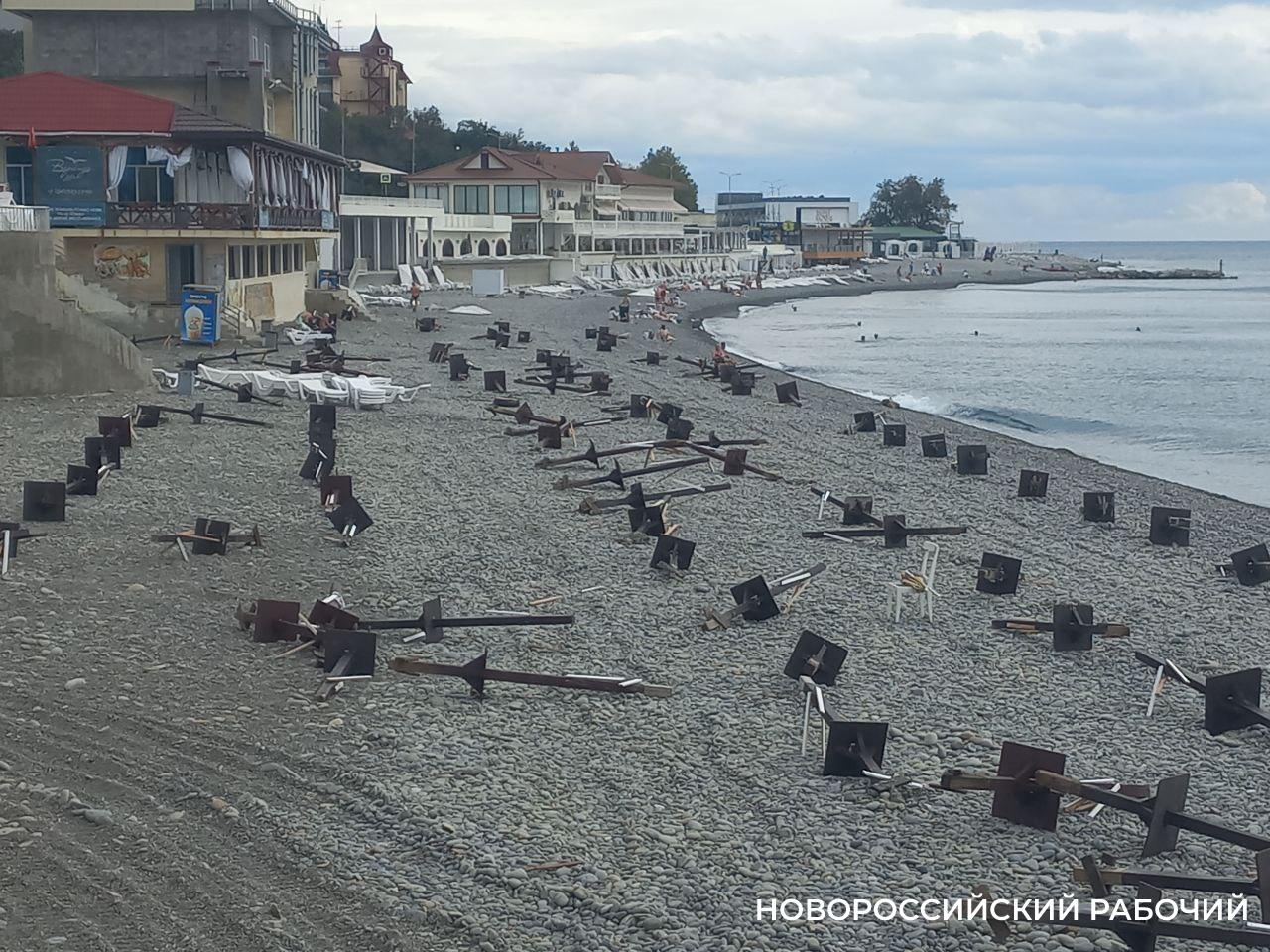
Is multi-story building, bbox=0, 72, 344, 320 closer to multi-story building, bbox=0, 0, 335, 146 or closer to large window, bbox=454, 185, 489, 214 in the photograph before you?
multi-story building, bbox=0, 0, 335, 146

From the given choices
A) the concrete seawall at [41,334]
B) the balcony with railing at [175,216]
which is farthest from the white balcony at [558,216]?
the concrete seawall at [41,334]

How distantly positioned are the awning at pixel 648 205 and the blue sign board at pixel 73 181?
2604 inches

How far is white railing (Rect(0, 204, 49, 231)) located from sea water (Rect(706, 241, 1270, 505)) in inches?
734

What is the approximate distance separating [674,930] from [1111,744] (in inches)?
155

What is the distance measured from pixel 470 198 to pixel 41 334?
199ft

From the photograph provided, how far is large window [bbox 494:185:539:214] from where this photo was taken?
271 ft

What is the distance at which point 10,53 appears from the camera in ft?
224

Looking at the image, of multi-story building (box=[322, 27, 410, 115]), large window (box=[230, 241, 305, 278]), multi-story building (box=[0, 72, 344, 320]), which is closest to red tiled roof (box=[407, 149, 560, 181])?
multi-story building (box=[322, 27, 410, 115])

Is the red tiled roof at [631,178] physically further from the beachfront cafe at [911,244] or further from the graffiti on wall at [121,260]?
the beachfront cafe at [911,244]

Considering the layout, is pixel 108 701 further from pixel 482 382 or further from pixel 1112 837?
pixel 482 382

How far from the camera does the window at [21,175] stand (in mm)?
33281

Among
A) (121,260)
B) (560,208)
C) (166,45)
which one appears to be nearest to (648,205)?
(560,208)

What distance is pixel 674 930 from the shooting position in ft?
22.0

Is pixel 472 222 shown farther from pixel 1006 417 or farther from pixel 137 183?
pixel 1006 417
